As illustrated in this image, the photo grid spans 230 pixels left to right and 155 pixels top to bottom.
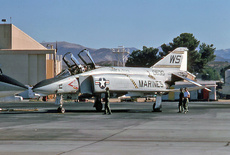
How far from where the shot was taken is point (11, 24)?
77250mm

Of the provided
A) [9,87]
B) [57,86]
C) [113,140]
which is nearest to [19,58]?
[57,86]

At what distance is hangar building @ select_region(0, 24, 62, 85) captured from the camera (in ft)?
255

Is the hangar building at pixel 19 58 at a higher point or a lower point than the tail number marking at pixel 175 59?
higher

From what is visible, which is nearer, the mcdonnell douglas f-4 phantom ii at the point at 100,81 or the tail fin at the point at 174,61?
the mcdonnell douglas f-4 phantom ii at the point at 100,81

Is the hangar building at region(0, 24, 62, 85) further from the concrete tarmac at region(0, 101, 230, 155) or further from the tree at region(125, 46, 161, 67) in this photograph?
Answer: the concrete tarmac at region(0, 101, 230, 155)

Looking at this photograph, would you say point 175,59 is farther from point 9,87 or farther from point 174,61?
point 9,87

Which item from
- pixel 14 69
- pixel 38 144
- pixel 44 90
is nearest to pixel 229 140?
pixel 38 144

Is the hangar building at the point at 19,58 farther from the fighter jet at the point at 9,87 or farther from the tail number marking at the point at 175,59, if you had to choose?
the fighter jet at the point at 9,87

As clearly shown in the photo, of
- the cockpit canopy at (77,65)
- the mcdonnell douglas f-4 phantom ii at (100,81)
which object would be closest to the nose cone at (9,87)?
the mcdonnell douglas f-4 phantom ii at (100,81)

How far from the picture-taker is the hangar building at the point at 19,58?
77.6 metres

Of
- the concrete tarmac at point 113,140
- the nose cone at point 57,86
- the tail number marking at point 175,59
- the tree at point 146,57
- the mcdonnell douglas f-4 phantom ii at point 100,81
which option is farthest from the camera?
the tree at point 146,57

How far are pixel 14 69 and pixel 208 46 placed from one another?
70234 millimetres

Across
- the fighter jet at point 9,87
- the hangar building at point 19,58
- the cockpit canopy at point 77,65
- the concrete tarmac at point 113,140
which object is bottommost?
the concrete tarmac at point 113,140

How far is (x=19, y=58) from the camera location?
257ft
